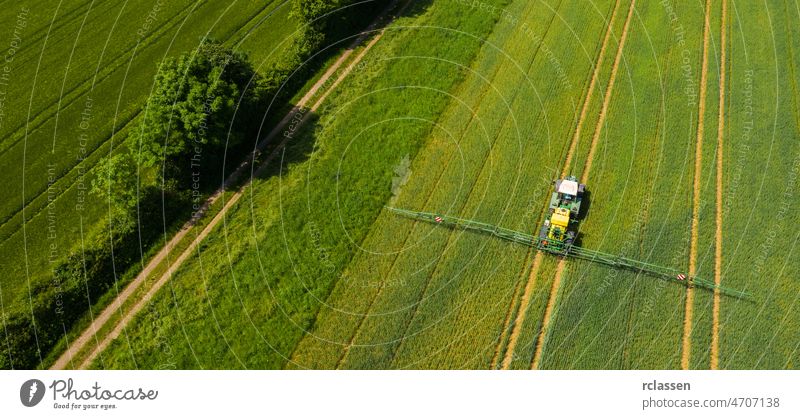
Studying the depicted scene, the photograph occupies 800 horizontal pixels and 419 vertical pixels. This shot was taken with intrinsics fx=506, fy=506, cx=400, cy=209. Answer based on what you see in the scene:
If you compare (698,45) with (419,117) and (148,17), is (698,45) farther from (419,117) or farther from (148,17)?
(148,17)

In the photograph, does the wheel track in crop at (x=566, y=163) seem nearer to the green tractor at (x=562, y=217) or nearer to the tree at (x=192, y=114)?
the green tractor at (x=562, y=217)

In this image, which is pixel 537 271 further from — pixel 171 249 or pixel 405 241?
pixel 171 249

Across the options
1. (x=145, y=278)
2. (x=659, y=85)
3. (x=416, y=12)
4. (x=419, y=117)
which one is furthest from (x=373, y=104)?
(x=659, y=85)

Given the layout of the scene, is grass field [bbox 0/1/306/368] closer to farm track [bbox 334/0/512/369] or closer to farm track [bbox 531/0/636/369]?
farm track [bbox 334/0/512/369]

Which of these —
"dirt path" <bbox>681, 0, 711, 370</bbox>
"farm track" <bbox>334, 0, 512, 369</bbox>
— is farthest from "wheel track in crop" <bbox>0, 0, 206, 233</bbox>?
"dirt path" <bbox>681, 0, 711, 370</bbox>

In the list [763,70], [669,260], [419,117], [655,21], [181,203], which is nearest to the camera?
[669,260]

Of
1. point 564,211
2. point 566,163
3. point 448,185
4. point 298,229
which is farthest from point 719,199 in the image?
point 298,229
